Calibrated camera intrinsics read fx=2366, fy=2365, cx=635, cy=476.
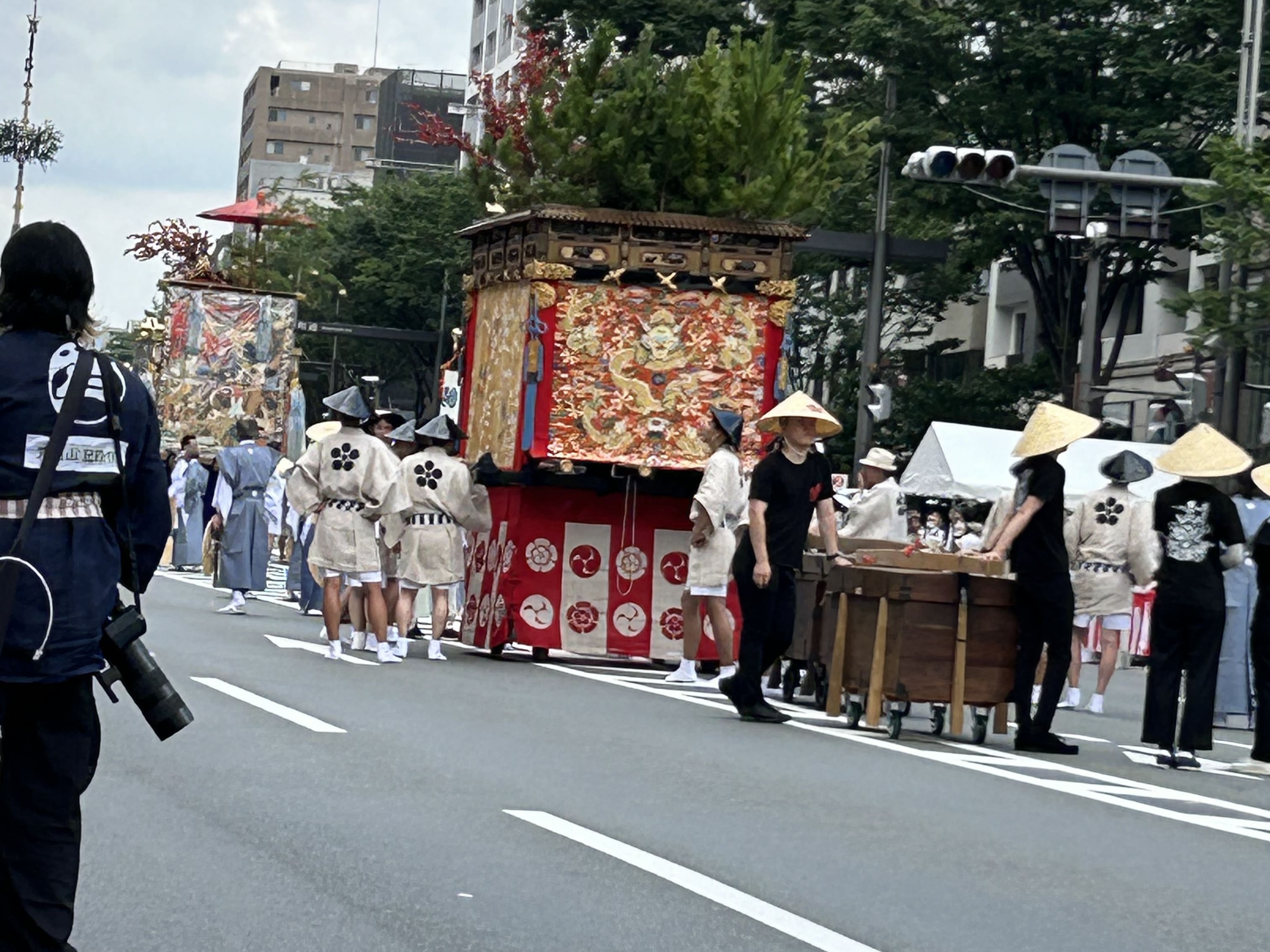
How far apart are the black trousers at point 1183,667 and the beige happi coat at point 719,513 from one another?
3.63 meters

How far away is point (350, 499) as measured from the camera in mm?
18203

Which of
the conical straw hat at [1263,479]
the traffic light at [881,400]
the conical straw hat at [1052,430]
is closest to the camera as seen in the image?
the conical straw hat at [1052,430]

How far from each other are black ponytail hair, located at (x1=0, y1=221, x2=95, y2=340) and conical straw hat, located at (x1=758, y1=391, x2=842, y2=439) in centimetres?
880

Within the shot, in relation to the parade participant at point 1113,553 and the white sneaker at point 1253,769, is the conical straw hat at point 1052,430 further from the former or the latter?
the parade participant at point 1113,553

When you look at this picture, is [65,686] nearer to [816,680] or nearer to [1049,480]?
[1049,480]

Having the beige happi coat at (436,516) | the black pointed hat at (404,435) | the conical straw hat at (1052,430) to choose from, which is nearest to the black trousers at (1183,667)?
the conical straw hat at (1052,430)

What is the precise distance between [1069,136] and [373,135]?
134106mm

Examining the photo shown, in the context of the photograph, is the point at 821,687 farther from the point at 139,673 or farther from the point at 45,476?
the point at 45,476

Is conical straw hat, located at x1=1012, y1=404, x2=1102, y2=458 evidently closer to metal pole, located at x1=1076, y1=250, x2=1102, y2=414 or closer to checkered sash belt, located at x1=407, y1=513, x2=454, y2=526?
checkered sash belt, located at x1=407, y1=513, x2=454, y2=526

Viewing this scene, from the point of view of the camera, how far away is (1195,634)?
44.9ft

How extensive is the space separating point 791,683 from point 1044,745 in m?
3.73

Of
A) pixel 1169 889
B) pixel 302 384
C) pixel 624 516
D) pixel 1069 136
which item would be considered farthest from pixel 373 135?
pixel 1169 889

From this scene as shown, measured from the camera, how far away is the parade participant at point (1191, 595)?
44.9 feet

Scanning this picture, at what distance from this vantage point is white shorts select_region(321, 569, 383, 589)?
59.3 ft
